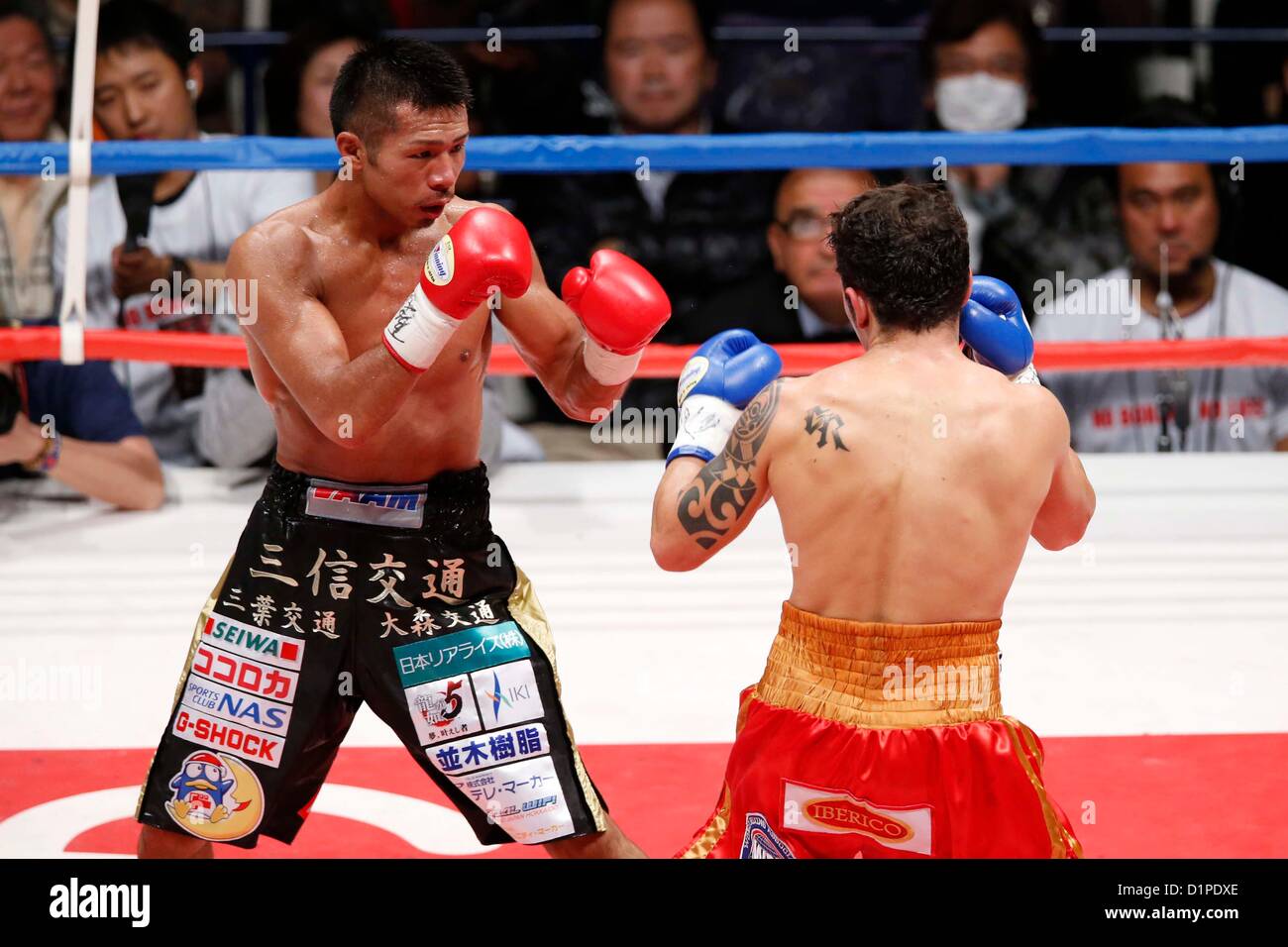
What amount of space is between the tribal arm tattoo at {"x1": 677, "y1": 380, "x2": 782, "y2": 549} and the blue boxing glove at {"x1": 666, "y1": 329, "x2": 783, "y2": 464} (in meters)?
0.05

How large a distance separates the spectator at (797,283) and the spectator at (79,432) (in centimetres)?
144

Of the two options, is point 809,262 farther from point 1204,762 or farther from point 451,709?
point 451,709

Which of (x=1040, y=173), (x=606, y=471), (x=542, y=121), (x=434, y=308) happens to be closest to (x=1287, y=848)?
(x=434, y=308)

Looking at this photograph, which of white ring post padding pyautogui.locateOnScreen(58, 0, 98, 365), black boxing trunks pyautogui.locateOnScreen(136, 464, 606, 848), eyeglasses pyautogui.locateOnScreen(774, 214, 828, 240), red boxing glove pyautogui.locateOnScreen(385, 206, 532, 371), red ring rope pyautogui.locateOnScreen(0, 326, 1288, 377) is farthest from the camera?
eyeglasses pyautogui.locateOnScreen(774, 214, 828, 240)

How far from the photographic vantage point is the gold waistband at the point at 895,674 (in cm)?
162

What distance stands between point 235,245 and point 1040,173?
118 inches

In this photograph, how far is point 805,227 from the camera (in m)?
3.94

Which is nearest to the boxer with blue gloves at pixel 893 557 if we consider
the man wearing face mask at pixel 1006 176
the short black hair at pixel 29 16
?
the man wearing face mask at pixel 1006 176

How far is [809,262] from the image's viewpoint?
3.92m

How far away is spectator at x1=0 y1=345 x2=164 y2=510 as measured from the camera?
335 centimetres

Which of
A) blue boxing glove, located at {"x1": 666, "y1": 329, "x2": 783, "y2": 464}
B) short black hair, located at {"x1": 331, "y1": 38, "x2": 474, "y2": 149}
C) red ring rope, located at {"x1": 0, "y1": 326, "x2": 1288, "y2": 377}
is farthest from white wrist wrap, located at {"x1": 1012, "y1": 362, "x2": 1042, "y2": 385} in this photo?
red ring rope, located at {"x1": 0, "y1": 326, "x2": 1288, "y2": 377}

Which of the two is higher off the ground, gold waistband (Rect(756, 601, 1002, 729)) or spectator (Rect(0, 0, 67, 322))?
spectator (Rect(0, 0, 67, 322))

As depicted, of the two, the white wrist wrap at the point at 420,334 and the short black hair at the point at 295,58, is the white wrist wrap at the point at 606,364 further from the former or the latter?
the short black hair at the point at 295,58

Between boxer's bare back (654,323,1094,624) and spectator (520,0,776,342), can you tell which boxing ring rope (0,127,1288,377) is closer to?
spectator (520,0,776,342)
